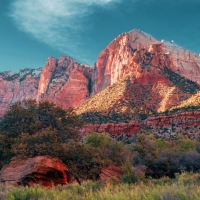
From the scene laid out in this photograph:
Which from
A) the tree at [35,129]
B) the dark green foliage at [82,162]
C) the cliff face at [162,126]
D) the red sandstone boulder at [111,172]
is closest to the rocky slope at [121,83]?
the cliff face at [162,126]

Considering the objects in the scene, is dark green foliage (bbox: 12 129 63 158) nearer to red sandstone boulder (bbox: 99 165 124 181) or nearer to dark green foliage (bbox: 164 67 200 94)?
red sandstone boulder (bbox: 99 165 124 181)

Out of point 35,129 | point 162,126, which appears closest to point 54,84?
point 162,126

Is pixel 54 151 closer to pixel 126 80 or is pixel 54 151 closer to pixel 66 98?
pixel 126 80

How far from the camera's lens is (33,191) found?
9391 millimetres

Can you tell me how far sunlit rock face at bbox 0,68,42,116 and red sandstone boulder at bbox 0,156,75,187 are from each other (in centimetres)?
14232

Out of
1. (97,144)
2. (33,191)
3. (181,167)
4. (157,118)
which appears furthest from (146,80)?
(33,191)

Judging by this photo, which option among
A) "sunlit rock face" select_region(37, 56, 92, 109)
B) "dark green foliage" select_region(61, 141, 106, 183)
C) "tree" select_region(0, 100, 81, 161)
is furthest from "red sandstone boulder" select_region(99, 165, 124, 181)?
"sunlit rock face" select_region(37, 56, 92, 109)

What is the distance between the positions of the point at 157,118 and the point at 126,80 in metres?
25.3

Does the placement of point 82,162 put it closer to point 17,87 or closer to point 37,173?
point 37,173

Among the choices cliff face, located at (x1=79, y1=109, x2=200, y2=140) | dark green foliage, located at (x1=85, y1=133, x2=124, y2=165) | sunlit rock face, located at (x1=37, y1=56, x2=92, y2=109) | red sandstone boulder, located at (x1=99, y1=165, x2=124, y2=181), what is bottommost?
red sandstone boulder, located at (x1=99, y1=165, x2=124, y2=181)

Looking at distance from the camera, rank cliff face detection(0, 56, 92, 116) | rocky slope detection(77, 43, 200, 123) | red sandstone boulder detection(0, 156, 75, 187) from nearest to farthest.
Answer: red sandstone boulder detection(0, 156, 75, 187) → rocky slope detection(77, 43, 200, 123) → cliff face detection(0, 56, 92, 116)

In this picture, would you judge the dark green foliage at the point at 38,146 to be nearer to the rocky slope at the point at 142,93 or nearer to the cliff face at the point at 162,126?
the cliff face at the point at 162,126

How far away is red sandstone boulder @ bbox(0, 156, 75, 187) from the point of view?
49.9ft

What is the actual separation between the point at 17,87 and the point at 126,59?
7975 centimetres
